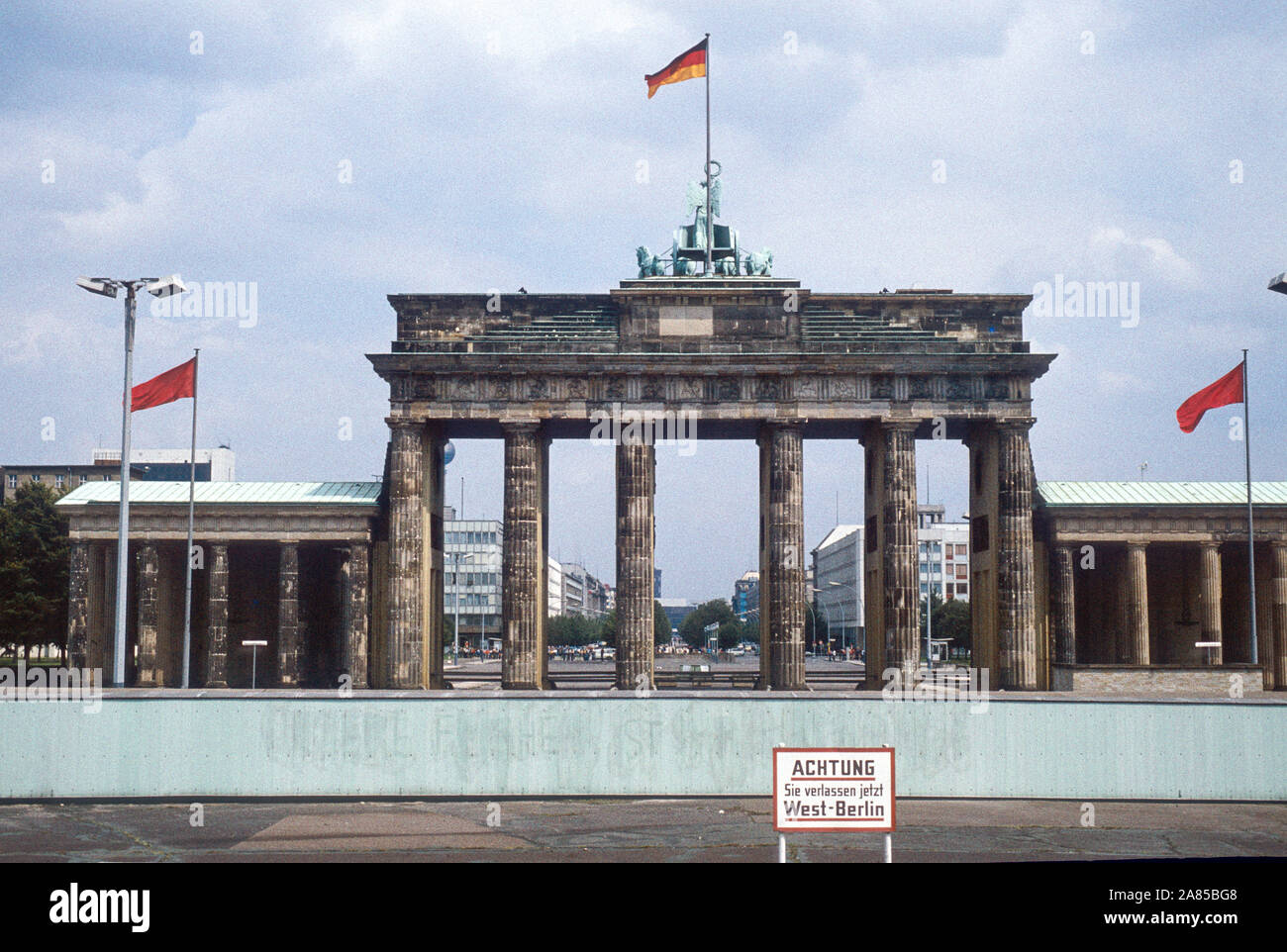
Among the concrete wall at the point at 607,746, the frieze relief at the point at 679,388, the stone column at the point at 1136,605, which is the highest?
the frieze relief at the point at 679,388

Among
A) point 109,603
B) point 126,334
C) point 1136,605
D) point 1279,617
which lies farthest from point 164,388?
point 1279,617

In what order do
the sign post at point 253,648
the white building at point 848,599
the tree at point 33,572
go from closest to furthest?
the sign post at point 253,648 < the tree at point 33,572 < the white building at point 848,599

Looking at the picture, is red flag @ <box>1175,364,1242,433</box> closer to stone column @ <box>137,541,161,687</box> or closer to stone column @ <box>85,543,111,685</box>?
stone column @ <box>137,541,161,687</box>

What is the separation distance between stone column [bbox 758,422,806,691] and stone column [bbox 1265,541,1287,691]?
21.6 meters

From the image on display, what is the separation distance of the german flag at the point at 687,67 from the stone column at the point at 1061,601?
2811cm

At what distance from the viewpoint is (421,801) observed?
2389cm

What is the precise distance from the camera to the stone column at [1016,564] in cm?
5612

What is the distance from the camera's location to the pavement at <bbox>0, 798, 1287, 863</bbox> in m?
18.5

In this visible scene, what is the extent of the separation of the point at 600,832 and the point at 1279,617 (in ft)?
154

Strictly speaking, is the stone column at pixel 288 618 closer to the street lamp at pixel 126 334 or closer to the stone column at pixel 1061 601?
the street lamp at pixel 126 334

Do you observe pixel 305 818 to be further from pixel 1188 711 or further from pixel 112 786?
pixel 1188 711

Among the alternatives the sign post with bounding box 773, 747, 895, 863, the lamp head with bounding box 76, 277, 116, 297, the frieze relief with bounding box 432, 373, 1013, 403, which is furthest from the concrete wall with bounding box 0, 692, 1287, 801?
the frieze relief with bounding box 432, 373, 1013, 403

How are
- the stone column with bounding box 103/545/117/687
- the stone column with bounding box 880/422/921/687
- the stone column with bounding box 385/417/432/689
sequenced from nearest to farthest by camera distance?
the stone column with bounding box 880/422/921/687 → the stone column with bounding box 385/417/432/689 → the stone column with bounding box 103/545/117/687

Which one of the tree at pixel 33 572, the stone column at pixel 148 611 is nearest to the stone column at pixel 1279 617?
the stone column at pixel 148 611
